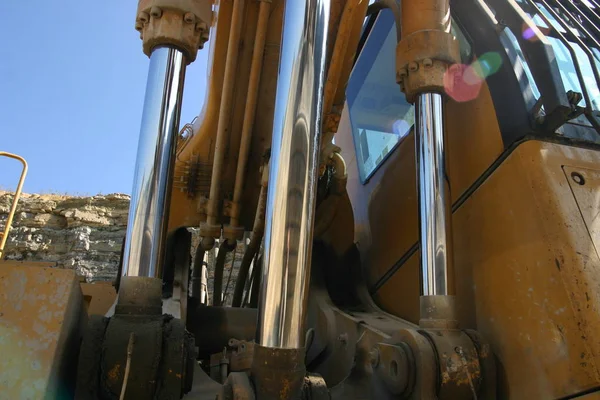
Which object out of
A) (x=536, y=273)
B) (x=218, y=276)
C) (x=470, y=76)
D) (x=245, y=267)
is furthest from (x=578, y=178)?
(x=218, y=276)

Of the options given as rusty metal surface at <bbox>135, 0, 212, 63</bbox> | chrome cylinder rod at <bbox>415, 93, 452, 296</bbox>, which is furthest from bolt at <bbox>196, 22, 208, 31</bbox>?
chrome cylinder rod at <bbox>415, 93, 452, 296</bbox>

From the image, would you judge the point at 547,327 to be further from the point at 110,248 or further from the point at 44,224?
the point at 44,224

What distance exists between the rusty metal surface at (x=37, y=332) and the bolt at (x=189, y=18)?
836 millimetres

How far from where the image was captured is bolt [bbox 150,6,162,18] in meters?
1.54

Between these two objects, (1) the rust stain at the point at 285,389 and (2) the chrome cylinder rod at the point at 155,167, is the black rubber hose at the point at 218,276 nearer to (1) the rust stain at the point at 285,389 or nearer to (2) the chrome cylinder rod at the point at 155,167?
(2) the chrome cylinder rod at the point at 155,167

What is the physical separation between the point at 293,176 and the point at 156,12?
0.80 metres

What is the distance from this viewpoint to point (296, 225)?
3.59ft

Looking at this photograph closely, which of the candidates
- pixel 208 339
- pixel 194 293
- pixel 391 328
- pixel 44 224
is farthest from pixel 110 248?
pixel 391 328

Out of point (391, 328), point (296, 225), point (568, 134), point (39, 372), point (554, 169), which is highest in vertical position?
point (568, 134)

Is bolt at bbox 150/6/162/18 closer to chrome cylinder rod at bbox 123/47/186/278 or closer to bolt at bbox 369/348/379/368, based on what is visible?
chrome cylinder rod at bbox 123/47/186/278

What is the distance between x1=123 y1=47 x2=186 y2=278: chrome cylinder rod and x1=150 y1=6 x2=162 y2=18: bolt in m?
0.10

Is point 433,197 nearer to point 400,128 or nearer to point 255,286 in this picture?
point 400,128

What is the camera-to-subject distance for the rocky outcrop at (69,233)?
1154 centimetres

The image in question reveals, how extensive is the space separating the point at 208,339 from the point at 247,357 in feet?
3.22
